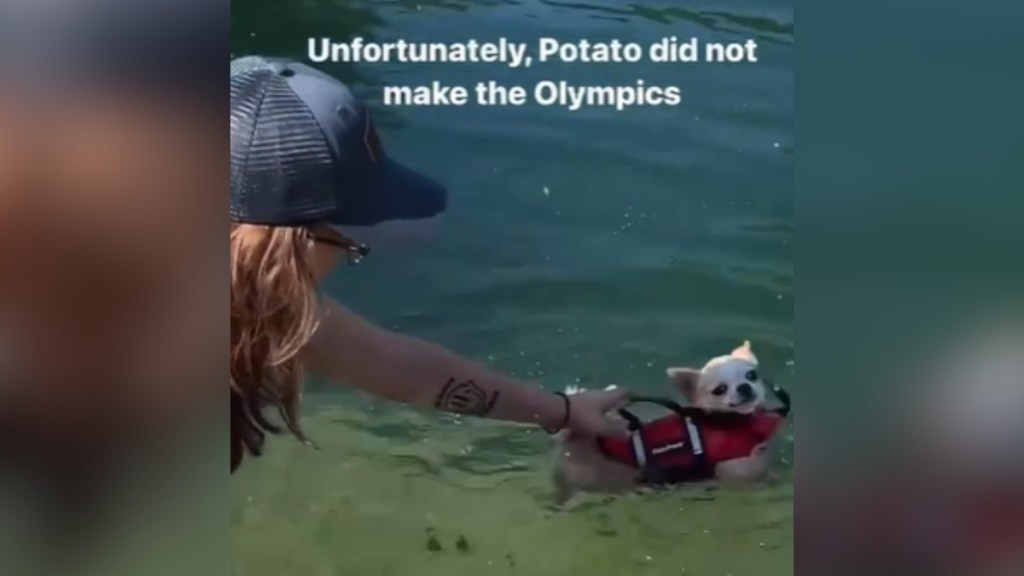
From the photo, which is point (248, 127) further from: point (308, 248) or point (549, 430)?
point (549, 430)

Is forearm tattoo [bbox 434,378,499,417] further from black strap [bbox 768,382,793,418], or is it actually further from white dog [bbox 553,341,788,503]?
black strap [bbox 768,382,793,418]

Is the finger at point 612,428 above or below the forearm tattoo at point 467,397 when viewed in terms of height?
below

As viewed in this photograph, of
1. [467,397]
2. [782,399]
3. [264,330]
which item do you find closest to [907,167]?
[782,399]

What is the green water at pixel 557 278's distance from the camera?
7.88 ft

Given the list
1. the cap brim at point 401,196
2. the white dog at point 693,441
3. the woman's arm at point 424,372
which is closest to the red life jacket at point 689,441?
the white dog at point 693,441

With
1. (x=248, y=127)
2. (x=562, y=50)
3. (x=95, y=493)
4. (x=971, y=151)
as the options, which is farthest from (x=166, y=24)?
(x=971, y=151)

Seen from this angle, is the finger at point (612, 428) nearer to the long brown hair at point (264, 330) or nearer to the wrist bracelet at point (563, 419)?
the wrist bracelet at point (563, 419)

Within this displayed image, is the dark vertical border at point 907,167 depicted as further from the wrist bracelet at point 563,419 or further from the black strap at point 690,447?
the wrist bracelet at point 563,419

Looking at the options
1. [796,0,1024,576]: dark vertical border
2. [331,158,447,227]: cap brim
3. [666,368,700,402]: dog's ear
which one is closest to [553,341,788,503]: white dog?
[666,368,700,402]: dog's ear

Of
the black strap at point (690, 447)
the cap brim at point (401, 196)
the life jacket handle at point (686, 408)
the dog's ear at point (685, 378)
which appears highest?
the cap brim at point (401, 196)

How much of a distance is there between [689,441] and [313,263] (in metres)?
0.90

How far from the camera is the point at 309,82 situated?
242cm

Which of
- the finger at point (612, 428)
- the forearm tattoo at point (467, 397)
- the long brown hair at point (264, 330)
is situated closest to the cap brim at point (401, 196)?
the long brown hair at point (264, 330)

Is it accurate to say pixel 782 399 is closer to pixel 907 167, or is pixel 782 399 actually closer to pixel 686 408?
pixel 686 408
